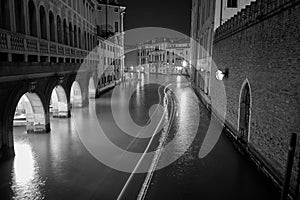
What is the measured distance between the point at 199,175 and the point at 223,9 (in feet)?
49.9

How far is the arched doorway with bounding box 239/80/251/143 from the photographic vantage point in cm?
1126

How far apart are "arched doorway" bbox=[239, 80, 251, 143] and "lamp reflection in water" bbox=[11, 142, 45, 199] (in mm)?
8479

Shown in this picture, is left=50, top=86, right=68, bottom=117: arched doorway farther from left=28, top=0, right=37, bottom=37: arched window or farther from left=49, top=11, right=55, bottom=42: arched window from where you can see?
left=28, top=0, right=37, bottom=37: arched window

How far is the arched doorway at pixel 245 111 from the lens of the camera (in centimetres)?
1126

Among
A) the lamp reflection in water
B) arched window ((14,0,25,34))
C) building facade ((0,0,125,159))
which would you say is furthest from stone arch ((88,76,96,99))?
the lamp reflection in water

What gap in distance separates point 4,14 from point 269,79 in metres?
10.0

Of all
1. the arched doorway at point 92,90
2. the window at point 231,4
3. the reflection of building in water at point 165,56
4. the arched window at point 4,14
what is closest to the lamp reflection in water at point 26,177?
the arched window at point 4,14

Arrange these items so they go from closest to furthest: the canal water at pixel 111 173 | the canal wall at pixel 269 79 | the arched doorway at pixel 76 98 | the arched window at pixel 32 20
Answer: the canal wall at pixel 269 79
the canal water at pixel 111 173
the arched window at pixel 32 20
the arched doorway at pixel 76 98

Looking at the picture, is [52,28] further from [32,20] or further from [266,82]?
[266,82]

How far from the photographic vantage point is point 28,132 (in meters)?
13.6

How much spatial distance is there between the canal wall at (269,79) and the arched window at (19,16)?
9.76 m

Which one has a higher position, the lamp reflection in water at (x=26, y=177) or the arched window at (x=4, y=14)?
the arched window at (x=4, y=14)

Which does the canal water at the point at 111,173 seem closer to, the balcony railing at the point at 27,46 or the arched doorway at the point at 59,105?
the arched doorway at the point at 59,105

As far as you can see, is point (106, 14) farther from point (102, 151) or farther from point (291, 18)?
point (291, 18)
